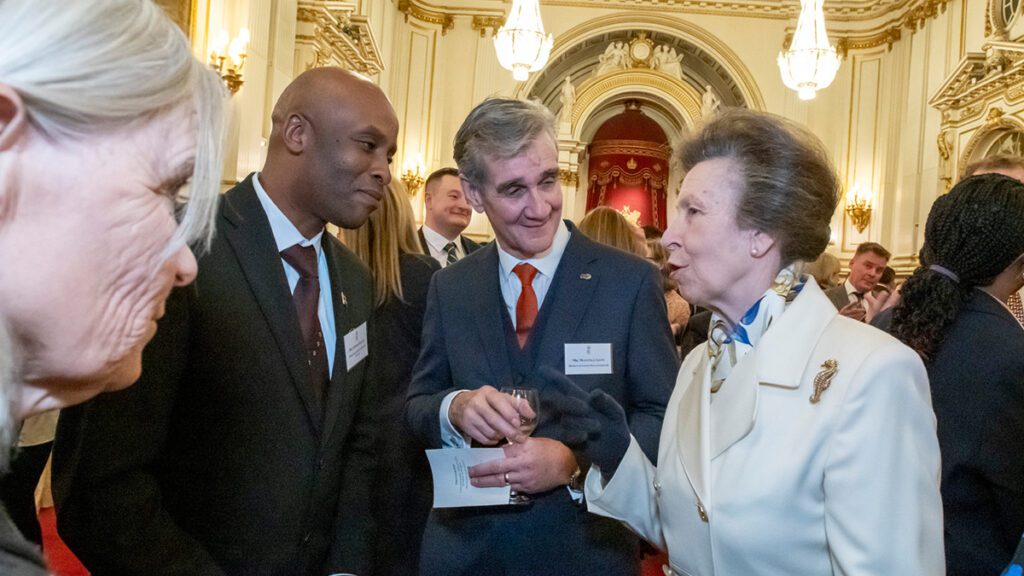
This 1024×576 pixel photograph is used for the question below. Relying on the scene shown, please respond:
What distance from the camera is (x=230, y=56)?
697 centimetres

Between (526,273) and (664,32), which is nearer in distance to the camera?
(526,273)

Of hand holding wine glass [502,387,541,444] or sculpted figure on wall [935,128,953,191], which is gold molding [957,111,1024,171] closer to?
sculpted figure on wall [935,128,953,191]

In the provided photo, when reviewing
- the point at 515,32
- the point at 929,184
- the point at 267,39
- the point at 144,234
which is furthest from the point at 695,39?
the point at 144,234

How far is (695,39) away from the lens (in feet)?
54.4

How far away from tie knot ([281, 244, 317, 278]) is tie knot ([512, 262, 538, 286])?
585 millimetres

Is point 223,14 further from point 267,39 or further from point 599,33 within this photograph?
point 599,33

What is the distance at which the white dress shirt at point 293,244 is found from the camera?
197 cm

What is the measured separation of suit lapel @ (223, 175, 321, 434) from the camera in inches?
70.2

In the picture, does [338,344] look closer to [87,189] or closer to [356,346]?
[356,346]

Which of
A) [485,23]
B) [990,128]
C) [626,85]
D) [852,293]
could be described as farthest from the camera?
[626,85]

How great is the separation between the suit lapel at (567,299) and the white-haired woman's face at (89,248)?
1.31 metres

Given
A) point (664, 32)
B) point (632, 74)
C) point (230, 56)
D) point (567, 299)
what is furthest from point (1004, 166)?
point (632, 74)

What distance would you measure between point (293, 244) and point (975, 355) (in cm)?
173

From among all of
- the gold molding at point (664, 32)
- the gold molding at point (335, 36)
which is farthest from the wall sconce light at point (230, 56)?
the gold molding at point (664, 32)
